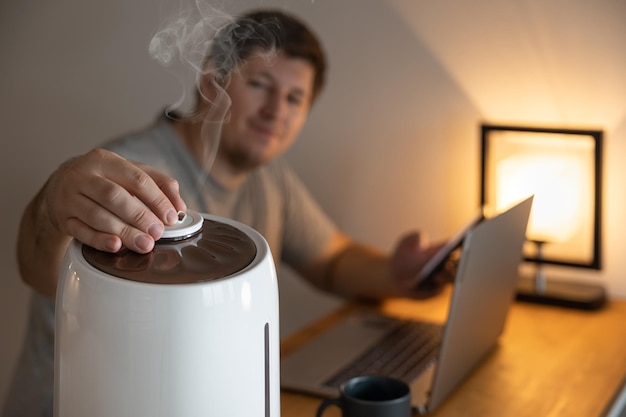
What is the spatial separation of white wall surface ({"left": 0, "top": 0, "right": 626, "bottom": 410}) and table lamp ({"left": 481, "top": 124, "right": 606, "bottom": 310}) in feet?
0.14

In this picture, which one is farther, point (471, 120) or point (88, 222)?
point (471, 120)

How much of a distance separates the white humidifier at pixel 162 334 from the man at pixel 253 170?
345 mm

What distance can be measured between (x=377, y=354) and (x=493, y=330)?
20 cm

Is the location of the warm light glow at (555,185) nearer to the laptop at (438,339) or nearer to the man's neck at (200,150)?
the laptop at (438,339)

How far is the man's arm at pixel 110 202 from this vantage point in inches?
32.1

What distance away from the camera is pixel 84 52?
174 cm

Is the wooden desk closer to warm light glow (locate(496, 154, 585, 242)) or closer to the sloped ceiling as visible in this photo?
warm light glow (locate(496, 154, 585, 242))

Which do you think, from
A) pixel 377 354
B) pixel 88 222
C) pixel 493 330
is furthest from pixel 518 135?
pixel 88 222

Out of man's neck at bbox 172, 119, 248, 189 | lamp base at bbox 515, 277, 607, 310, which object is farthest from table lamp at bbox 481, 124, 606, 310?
man's neck at bbox 172, 119, 248, 189

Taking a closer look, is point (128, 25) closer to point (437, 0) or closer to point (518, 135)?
point (437, 0)

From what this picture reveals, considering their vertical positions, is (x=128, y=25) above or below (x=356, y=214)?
above

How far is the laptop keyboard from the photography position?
134 cm

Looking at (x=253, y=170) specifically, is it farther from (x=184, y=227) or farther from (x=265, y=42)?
(x=184, y=227)

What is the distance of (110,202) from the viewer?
840mm
